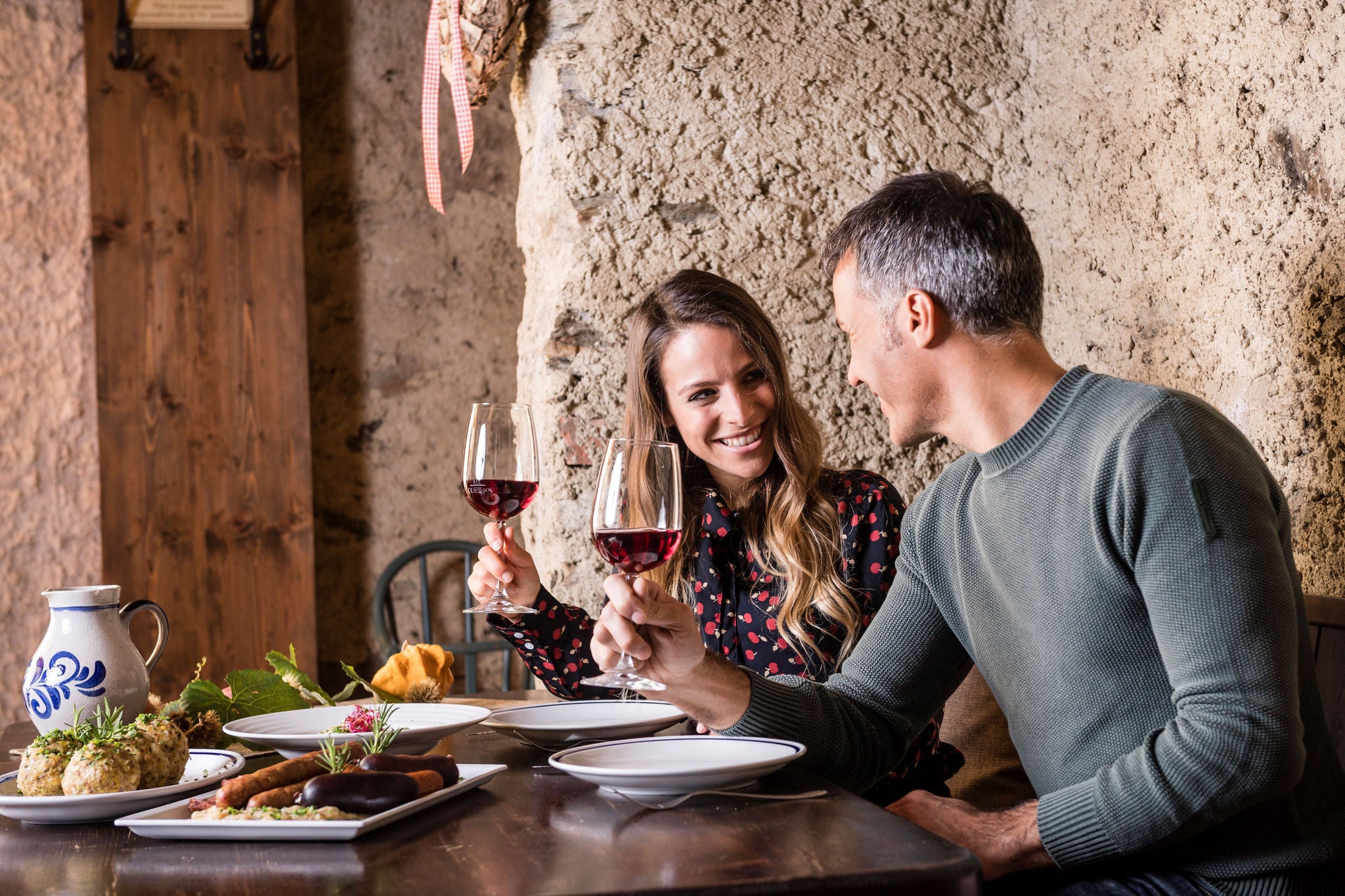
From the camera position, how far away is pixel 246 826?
2.93 feet

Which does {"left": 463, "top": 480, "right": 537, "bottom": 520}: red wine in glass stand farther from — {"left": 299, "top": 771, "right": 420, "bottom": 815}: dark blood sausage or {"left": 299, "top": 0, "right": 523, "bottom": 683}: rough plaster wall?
{"left": 299, "top": 0, "right": 523, "bottom": 683}: rough plaster wall

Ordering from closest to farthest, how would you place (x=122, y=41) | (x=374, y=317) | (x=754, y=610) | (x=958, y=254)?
(x=958, y=254) → (x=754, y=610) → (x=122, y=41) → (x=374, y=317)

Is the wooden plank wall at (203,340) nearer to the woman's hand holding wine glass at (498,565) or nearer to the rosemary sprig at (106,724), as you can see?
the woman's hand holding wine glass at (498,565)

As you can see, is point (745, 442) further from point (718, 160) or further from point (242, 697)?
point (242, 697)

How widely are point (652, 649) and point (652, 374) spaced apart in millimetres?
896

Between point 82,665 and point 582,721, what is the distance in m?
0.55

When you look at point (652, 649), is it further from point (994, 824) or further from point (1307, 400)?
point (1307, 400)

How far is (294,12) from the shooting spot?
11.2 feet

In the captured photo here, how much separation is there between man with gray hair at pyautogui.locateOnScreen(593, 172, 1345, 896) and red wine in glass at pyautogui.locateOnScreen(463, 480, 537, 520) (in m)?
0.33

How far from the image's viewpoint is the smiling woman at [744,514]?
1776mm

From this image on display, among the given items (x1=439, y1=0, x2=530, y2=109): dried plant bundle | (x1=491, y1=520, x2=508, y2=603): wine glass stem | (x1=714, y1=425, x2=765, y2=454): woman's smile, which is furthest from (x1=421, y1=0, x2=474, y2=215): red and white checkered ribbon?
(x1=491, y1=520, x2=508, y2=603): wine glass stem

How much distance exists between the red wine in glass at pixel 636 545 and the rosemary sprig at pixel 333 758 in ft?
0.99

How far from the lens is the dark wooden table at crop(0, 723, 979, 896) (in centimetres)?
79

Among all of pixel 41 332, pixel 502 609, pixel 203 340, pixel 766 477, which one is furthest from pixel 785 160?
pixel 41 332
